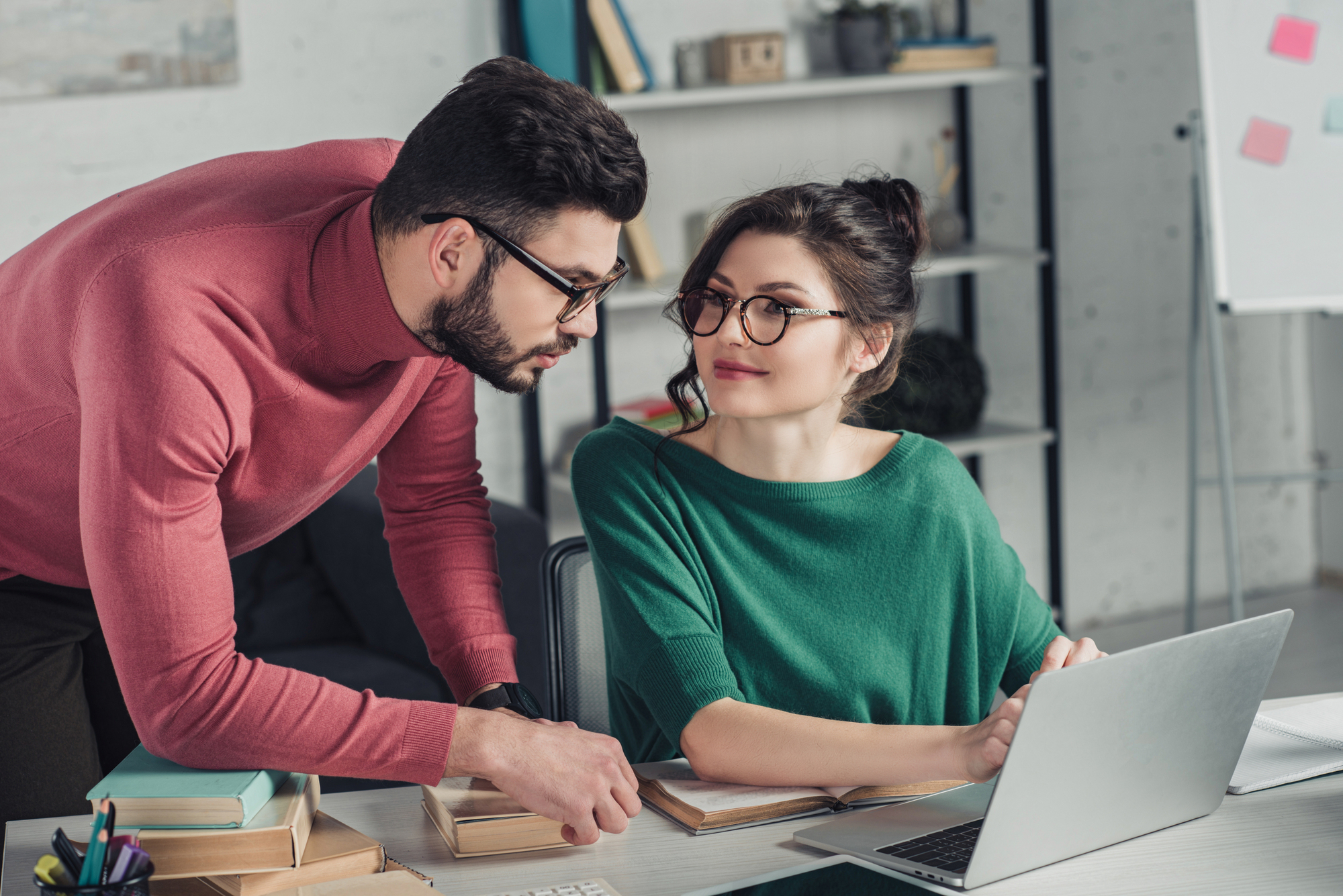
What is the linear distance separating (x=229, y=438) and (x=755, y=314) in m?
0.57

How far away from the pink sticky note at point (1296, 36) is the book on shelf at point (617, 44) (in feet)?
4.64

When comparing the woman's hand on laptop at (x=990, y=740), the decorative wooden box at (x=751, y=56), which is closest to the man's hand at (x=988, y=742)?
the woman's hand on laptop at (x=990, y=740)

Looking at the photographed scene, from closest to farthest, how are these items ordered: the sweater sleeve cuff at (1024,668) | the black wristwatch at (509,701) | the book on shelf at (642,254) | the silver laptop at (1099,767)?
the silver laptop at (1099,767)
the black wristwatch at (509,701)
the sweater sleeve cuff at (1024,668)
the book on shelf at (642,254)

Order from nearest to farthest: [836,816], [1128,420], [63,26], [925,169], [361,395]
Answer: [836,816], [361,395], [63,26], [925,169], [1128,420]

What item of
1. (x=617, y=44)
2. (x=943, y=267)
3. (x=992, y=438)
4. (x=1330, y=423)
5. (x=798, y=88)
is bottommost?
(x=1330, y=423)

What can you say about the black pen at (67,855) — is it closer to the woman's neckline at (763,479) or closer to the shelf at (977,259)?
the woman's neckline at (763,479)

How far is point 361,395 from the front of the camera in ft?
4.22

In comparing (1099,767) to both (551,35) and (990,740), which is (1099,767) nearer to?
(990,740)

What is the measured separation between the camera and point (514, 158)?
1.10 m

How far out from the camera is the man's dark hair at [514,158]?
1.10 metres

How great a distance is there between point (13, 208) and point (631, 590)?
7.05 feet

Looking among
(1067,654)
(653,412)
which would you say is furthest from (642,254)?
(1067,654)

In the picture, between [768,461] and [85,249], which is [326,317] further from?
[768,461]

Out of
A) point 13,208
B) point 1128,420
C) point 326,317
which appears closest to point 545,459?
point 13,208
